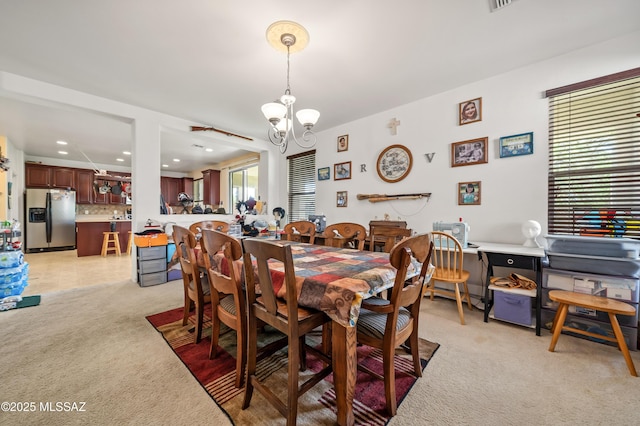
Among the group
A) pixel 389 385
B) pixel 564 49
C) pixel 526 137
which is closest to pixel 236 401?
pixel 389 385

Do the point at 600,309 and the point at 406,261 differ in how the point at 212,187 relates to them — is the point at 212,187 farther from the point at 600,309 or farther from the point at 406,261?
the point at 600,309

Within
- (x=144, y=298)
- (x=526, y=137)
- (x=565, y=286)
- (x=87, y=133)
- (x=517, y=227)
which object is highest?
(x=87, y=133)

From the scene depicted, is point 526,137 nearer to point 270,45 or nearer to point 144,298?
point 270,45

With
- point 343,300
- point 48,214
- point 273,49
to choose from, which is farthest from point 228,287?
point 48,214

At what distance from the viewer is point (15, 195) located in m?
5.38

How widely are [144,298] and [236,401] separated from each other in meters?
2.32

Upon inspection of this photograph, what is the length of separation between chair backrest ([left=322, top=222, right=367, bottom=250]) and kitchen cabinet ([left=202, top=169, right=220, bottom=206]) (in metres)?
5.53

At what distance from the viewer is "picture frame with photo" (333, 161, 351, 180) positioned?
4145 millimetres

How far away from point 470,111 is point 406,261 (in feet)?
8.96

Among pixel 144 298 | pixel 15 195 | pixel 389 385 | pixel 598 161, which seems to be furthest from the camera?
Result: pixel 15 195

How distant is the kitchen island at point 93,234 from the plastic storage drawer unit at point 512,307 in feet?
24.6

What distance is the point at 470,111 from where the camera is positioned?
293 cm

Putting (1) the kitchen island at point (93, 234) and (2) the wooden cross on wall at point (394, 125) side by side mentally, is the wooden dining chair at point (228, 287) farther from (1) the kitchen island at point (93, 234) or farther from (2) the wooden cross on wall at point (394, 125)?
(1) the kitchen island at point (93, 234)

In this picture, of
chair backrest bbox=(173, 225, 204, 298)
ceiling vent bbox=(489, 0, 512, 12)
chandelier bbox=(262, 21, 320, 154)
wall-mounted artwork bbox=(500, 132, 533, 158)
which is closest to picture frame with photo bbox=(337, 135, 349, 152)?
chandelier bbox=(262, 21, 320, 154)
